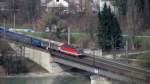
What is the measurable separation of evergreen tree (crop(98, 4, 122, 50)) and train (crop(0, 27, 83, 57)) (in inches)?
184

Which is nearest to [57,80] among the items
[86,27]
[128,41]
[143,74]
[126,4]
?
[143,74]

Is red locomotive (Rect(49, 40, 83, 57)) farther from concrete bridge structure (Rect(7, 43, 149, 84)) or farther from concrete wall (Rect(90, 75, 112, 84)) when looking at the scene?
concrete wall (Rect(90, 75, 112, 84))

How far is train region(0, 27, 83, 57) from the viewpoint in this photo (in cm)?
3594

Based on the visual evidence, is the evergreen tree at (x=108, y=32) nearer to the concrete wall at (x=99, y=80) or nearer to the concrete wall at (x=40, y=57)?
the concrete wall at (x=40, y=57)

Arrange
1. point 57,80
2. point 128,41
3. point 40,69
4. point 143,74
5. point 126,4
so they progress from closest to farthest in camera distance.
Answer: point 143,74, point 57,80, point 40,69, point 128,41, point 126,4

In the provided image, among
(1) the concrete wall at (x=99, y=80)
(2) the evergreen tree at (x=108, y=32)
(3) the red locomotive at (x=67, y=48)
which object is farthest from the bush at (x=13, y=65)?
(2) the evergreen tree at (x=108, y=32)

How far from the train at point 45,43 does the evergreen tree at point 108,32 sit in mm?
4682

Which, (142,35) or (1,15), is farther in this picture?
(1,15)

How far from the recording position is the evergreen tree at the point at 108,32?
41.7 m

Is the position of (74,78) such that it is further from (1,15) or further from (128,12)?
(1,15)

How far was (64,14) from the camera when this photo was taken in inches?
2066

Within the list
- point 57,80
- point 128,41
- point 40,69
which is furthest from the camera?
point 128,41

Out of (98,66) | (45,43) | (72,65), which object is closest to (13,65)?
(45,43)

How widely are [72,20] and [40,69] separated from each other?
46.7 feet
